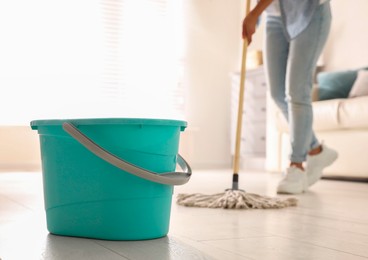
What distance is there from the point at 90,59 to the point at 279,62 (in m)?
2.92

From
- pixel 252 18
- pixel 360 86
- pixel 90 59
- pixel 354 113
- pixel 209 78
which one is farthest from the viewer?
pixel 209 78

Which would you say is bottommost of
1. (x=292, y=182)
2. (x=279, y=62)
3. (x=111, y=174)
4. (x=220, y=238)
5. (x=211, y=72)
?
(x=292, y=182)

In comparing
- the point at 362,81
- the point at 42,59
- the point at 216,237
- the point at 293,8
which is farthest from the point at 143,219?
the point at 42,59

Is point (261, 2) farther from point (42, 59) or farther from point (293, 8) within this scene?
point (42, 59)

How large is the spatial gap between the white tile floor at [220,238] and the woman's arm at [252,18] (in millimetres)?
654

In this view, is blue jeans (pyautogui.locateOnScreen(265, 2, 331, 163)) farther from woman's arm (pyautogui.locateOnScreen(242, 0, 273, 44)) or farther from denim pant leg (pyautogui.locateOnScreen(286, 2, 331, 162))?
woman's arm (pyautogui.locateOnScreen(242, 0, 273, 44))

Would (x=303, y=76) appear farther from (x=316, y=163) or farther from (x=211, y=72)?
(x=211, y=72)

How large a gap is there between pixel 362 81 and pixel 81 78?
2448 millimetres

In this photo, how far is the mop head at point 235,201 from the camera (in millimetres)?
1543

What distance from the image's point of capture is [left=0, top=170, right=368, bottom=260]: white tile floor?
0.86 meters

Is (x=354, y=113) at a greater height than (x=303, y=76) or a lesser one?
lesser

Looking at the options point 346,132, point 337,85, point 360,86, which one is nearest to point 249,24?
point 346,132

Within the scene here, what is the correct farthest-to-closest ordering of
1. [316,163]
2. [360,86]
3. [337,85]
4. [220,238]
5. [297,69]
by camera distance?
[337,85]
[360,86]
[316,163]
[297,69]
[220,238]

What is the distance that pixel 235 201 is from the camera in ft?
5.08
